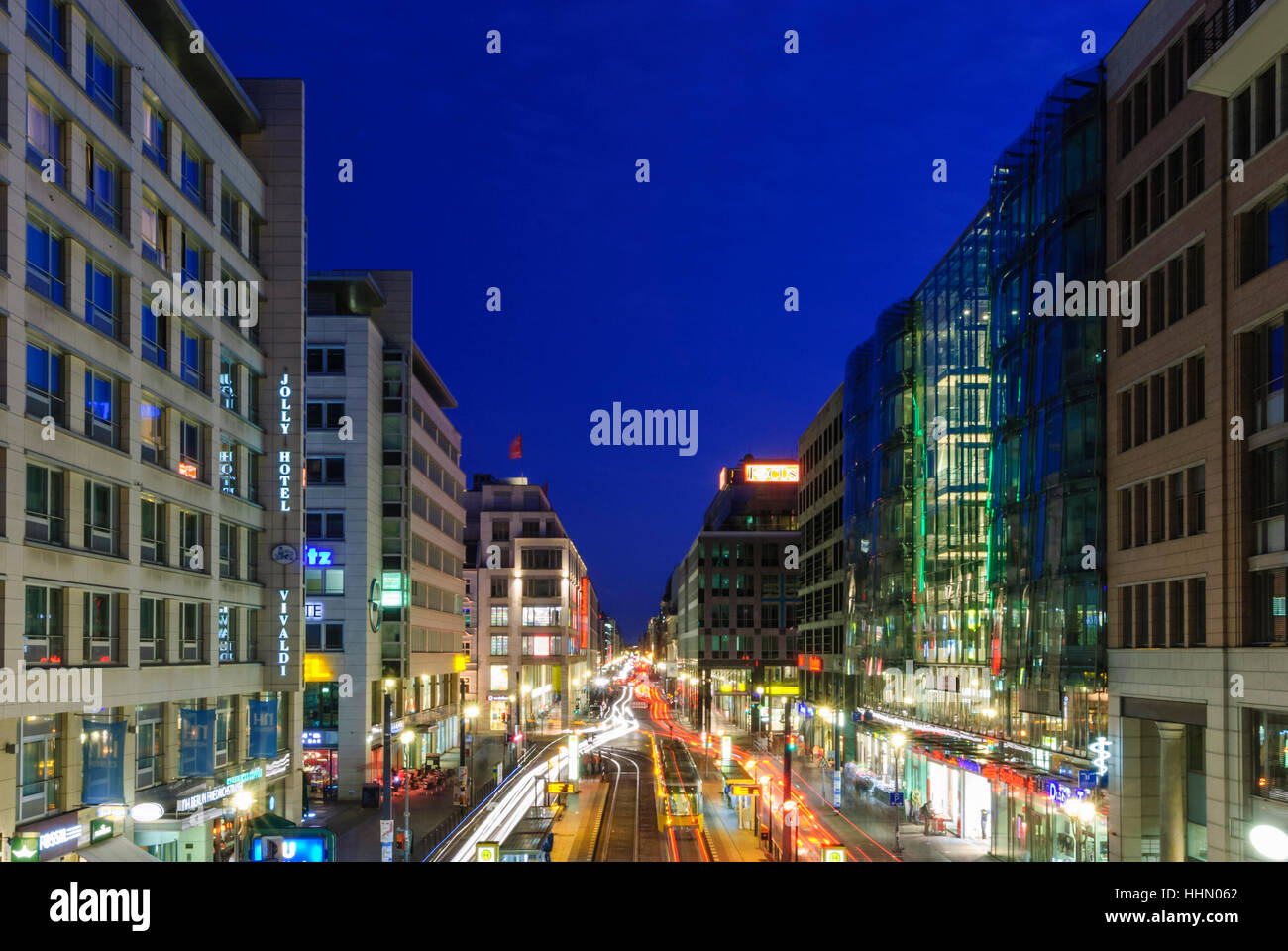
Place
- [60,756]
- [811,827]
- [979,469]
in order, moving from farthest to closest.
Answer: [811,827] → [979,469] → [60,756]

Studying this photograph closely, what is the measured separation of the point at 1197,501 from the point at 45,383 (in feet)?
108

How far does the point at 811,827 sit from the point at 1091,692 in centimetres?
2137

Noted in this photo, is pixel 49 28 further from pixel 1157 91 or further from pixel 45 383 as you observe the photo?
pixel 1157 91

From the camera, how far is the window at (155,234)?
39031 mm

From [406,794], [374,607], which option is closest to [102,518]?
[406,794]

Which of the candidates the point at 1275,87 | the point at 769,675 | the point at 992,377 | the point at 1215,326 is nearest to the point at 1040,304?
the point at 992,377

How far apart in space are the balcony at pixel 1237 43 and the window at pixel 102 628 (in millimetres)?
34757

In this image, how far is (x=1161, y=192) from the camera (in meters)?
37.4

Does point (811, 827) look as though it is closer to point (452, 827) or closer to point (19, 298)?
point (452, 827)

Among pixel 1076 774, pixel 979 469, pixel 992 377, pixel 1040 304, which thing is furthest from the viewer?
pixel 979 469

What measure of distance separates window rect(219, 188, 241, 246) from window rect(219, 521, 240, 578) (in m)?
11.8

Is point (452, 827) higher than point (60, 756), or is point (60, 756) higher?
point (60, 756)

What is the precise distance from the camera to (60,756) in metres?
32.7

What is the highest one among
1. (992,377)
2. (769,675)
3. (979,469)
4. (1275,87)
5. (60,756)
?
(1275,87)
